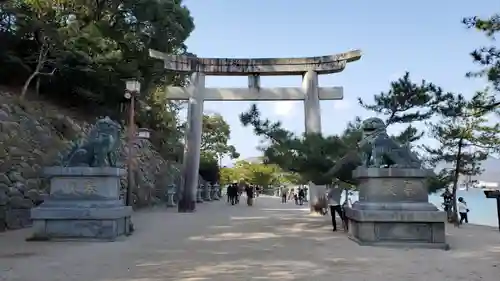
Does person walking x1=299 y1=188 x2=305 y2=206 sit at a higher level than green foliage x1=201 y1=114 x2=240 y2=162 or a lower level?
lower

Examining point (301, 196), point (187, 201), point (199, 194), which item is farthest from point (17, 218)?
point (301, 196)

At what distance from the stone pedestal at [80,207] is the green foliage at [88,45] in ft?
25.2

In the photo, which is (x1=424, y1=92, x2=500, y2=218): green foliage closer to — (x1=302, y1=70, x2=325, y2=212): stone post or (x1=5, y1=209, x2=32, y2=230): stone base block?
(x1=302, y1=70, x2=325, y2=212): stone post

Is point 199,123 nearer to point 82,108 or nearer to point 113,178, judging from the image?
point 82,108

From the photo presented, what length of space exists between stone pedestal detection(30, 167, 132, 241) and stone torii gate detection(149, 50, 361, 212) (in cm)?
892

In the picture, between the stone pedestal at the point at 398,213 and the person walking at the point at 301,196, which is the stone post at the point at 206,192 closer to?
the person walking at the point at 301,196

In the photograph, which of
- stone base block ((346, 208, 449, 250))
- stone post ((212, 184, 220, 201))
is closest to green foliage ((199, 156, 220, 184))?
stone post ((212, 184, 220, 201))

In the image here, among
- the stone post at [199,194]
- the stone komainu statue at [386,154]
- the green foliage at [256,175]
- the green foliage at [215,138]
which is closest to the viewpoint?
the stone komainu statue at [386,154]

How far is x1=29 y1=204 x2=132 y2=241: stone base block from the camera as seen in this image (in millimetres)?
9500

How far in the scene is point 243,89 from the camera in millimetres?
19266

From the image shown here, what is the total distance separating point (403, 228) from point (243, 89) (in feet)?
36.8

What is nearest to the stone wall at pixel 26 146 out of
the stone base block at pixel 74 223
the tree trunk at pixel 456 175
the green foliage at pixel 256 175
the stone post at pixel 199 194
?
the stone base block at pixel 74 223

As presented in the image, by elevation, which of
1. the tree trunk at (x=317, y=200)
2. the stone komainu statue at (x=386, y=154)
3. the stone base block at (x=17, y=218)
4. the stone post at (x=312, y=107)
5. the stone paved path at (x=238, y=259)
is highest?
the stone post at (x=312, y=107)

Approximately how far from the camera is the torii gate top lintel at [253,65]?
18500 millimetres
